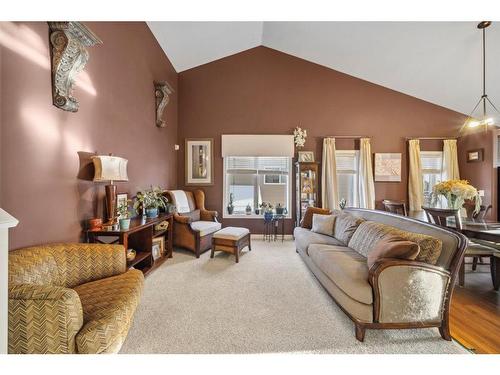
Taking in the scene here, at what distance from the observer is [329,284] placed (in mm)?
2316

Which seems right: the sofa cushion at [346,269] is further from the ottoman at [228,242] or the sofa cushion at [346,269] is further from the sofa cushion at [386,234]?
the ottoman at [228,242]

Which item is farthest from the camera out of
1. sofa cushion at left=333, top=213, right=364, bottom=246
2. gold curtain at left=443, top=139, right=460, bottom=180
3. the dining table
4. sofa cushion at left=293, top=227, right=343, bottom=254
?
gold curtain at left=443, top=139, right=460, bottom=180

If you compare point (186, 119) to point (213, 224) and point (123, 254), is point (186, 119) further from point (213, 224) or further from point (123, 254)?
point (123, 254)

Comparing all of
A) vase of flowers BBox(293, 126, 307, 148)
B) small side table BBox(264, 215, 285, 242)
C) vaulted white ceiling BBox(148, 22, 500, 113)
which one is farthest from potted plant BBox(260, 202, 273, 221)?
Result: vaulted white ceiling BBox(148, 22, 500, 113)

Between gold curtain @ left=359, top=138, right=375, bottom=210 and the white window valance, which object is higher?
the white window valance

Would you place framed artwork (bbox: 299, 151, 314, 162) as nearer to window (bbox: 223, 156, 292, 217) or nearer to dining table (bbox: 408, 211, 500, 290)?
window (bbox: 223, 156, 292, 217)

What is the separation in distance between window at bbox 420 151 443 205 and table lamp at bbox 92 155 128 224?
600 cm

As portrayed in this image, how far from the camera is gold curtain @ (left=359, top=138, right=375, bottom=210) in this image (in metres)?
5.10

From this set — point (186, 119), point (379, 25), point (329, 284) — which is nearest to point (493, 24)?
point (379, 25)

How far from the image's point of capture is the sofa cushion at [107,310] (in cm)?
121

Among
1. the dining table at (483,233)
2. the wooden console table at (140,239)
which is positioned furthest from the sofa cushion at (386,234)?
the wooden console table at (140,239)

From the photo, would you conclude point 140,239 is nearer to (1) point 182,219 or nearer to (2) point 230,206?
(1) point 182,219

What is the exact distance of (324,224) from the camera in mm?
3535
